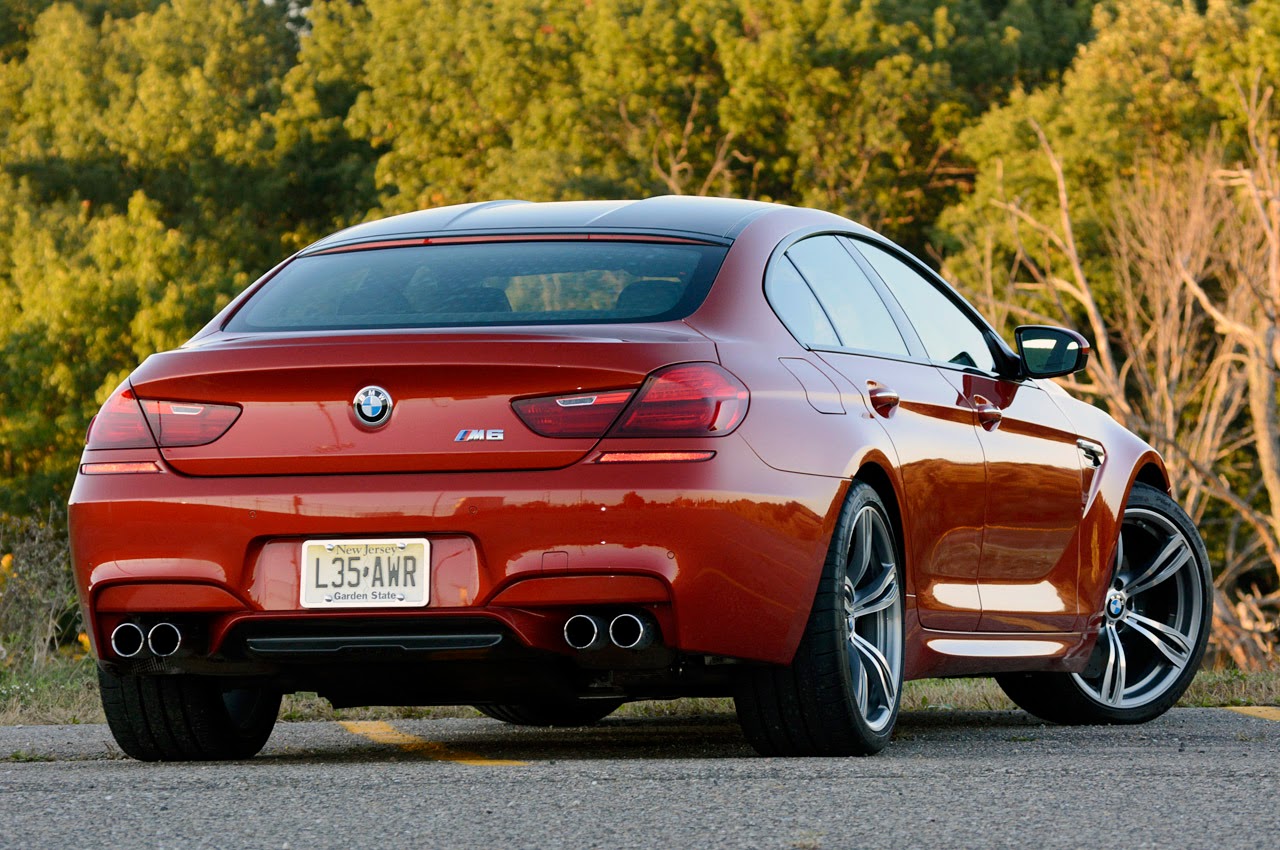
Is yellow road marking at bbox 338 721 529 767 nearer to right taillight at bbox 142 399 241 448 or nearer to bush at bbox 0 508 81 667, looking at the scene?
right taillight at bbox 142 399 241 448

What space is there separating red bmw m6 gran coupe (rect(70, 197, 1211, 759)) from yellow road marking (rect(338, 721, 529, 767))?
49cm

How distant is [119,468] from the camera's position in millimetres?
5355

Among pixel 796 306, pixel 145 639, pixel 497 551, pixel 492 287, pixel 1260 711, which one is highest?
pixel 492 287

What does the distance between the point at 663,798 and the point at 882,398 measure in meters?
1.68

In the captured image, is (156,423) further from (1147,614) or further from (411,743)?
(1147,614)

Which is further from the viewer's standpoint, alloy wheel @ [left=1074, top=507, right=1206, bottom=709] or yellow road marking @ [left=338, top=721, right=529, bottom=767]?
alloy wheel @ [left=1074, top=507, right=1206, bottom=709]

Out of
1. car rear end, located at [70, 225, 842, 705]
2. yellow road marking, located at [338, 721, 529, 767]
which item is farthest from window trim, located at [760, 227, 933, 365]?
yellow road marking, located at [338, 721, 529, 767]

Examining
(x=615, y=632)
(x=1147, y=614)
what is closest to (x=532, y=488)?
(x=615, y=632)

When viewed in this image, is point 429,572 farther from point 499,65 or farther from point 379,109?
point 379,109

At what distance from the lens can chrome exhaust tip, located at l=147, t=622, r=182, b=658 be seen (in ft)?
17.4

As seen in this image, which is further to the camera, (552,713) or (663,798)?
(552,713)

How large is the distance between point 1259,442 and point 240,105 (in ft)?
112

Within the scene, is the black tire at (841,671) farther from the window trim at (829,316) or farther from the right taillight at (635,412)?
the right taillight at (635,412)

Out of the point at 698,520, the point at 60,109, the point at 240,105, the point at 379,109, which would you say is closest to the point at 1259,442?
the point at 698,520
